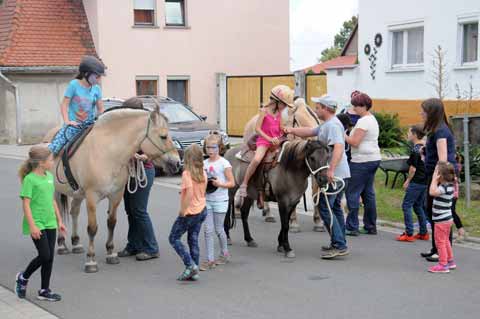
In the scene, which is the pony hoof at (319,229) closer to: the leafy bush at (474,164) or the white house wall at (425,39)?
the leafy bush at (474,164)

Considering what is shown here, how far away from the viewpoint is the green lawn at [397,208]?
33.4ft

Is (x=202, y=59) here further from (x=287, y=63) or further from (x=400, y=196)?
(x=400, y=196)

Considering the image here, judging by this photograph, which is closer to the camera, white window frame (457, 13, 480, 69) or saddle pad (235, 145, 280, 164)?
saddle pad (235, 145, 280, 164)

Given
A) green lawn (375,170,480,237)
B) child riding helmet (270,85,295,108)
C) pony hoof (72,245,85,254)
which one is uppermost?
child riding helmet (270,85,295,108)

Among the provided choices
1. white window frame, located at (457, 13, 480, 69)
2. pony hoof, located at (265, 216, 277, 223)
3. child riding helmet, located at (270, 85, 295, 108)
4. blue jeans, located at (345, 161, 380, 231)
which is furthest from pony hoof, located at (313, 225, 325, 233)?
white window frame, located at (457, 13, 480, 69)

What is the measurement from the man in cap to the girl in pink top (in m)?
0.21

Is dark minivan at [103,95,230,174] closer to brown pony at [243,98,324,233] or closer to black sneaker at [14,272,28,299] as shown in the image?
brown pony at [243,98,324,233]

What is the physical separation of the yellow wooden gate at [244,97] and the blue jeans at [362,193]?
52.8 ft

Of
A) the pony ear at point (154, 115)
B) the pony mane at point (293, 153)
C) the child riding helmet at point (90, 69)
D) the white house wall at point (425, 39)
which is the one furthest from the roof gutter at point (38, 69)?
the pony mane at point (293, 153)

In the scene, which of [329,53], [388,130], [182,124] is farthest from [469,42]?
[329,53]

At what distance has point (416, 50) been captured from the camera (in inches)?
805

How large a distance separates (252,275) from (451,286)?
2131 millimetres

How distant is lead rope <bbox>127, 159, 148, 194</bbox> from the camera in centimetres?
841

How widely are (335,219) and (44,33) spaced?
70.4 feet
